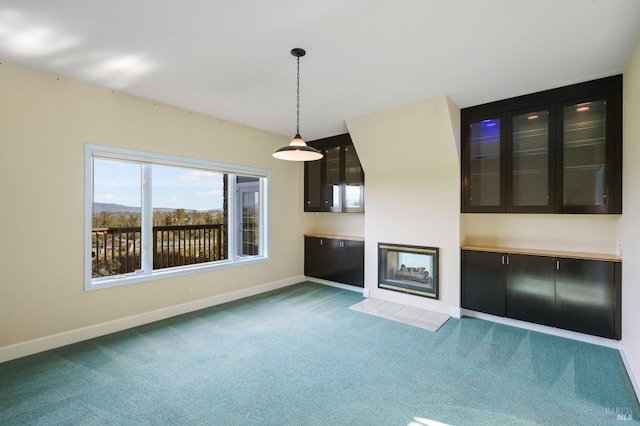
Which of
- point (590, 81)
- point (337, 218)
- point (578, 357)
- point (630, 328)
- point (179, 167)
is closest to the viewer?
point (630, 328)

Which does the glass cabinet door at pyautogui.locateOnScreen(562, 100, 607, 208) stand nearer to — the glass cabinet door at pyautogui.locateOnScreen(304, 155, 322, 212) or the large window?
the glass cabinet door at pyautogui.locateOnScreen(304, 155, 322, 212)

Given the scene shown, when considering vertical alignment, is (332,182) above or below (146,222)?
above

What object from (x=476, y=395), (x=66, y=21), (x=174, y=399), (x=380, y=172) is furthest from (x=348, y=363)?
(x=66, y=21)

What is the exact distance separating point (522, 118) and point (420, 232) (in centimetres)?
188

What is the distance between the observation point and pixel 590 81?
317 cm

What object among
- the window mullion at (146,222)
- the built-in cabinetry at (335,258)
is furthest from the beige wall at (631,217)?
the window mullion at (146,222)

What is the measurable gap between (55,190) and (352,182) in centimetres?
389

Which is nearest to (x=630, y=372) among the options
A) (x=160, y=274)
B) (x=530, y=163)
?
(x=530, y=163)

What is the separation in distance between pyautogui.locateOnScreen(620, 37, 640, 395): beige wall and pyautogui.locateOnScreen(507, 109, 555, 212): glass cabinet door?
2.10 feet

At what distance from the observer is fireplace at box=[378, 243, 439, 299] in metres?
4.22

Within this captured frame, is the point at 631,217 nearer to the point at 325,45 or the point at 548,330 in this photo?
the point at 548,330

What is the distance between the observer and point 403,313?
13.5 ft

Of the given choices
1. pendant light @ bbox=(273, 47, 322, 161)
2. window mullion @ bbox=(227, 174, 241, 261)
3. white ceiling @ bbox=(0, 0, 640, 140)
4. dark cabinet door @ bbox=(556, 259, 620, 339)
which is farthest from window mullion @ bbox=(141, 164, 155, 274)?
dark cabinet door @ bbox=(556, 259, 620, 339)

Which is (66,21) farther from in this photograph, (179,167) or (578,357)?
(578,357)
